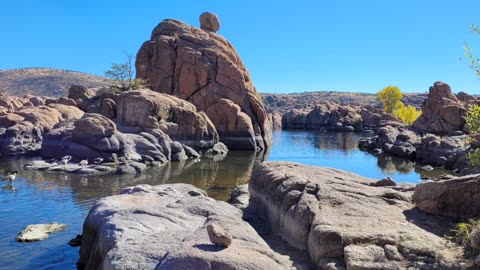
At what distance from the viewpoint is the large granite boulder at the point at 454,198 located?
10953 millimetres

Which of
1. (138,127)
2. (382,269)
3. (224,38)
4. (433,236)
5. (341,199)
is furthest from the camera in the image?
(224,38)

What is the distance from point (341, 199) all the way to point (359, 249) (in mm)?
2840

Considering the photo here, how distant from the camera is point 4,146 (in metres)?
38.9

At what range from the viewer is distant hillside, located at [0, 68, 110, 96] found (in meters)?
131

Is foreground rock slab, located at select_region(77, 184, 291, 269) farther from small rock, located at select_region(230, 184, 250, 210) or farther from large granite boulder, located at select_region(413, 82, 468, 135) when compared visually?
large granite boulder, located at select_region(413, 82, 468, 135)

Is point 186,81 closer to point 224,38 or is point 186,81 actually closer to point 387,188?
point 224,38

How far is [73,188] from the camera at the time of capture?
24.8m

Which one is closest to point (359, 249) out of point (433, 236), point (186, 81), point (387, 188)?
point (433, 236)

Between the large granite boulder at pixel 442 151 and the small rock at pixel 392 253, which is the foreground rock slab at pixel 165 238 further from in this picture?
the large granite boulder at pixel 442 151

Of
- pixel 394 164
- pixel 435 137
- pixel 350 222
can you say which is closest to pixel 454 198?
pixel 350 222

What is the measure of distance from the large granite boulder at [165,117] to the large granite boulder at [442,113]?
3613 cm

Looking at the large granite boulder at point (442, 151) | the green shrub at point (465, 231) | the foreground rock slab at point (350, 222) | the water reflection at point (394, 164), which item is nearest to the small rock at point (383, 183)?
the foreground rock slab at point (350, 222)

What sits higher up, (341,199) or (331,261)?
(341,199)

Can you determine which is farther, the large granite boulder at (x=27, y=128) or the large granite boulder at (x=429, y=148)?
the large granite boulder at (x=429, y=148)
